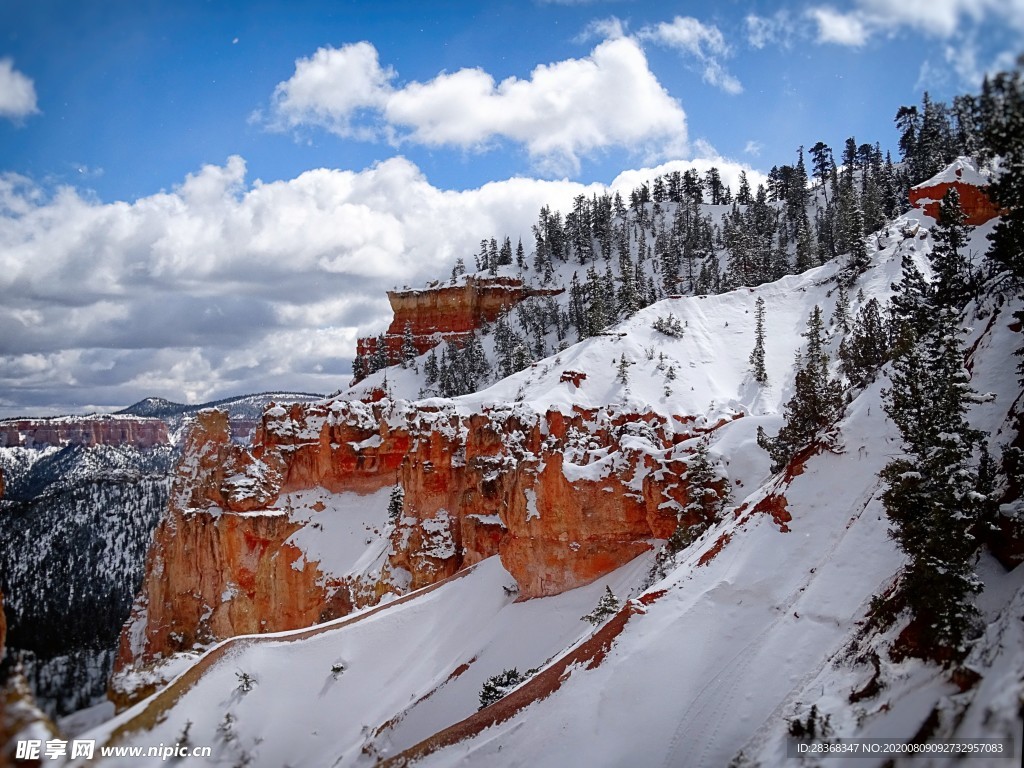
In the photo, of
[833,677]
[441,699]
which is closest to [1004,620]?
[833,677]

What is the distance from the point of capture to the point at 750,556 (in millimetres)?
24250

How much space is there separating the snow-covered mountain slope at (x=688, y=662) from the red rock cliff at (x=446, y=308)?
270 ft

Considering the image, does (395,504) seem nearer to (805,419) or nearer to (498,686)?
(498,686)

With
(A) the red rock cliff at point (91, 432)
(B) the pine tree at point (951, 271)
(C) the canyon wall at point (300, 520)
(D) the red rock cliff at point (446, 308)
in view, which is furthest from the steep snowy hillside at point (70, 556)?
(D) the red rock cliff at point (446, 308)

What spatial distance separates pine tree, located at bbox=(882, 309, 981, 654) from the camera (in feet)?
47.4

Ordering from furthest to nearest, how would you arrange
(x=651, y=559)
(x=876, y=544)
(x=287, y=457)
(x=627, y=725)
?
(x=287, y=457) → (x=651, y=559) → (x=876, y=544) → (x=627, y=725)

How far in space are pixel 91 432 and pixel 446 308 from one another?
11939 cm

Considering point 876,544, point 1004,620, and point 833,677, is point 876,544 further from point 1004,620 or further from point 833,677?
point 1004,620

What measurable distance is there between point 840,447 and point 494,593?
2390cm

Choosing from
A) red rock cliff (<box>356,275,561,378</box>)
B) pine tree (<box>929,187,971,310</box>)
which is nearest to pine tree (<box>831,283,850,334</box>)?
pine tree (<box>929,187,971,310</box>)

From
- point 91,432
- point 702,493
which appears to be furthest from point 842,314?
point 91,432

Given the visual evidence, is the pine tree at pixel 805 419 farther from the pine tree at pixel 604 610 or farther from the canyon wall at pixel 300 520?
the canyon wall at pixel 300 520

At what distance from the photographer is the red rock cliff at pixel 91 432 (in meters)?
146

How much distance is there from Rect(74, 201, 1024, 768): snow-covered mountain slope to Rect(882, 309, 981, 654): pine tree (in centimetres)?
100
